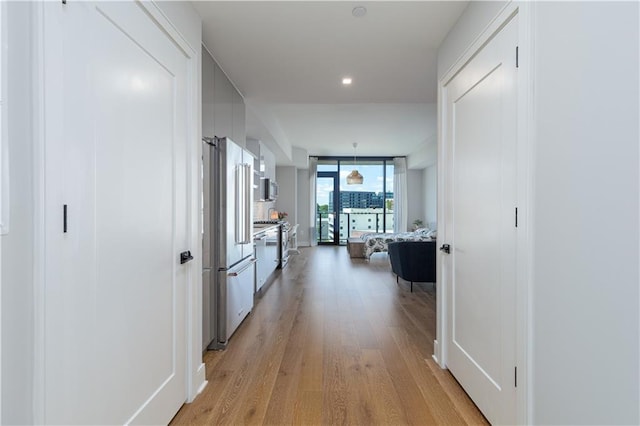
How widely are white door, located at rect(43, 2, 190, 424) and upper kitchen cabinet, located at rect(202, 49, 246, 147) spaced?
0.67 meters

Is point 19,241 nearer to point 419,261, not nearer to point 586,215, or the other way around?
point 586,215

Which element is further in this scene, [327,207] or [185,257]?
[327,207]

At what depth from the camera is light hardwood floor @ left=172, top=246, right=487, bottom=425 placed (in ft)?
6.06

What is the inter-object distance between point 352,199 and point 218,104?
7889mm

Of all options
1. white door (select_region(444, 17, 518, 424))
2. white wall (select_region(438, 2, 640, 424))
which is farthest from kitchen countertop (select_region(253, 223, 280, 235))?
white wall (select_region(438, 2, 640, 424))

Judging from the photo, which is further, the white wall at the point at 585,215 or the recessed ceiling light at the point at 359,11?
the recessed ceiling light at the point at 359,11

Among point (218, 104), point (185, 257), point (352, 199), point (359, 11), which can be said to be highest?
point (359, 11)

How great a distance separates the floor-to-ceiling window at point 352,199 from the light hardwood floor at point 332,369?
623cm

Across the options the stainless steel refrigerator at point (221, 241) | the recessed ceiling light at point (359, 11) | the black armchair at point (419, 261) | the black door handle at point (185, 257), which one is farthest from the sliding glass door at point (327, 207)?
the black door handle at point (185, 257)

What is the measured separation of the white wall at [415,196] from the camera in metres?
10.3

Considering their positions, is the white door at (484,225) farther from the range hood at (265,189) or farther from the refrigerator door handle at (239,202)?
the range hood at (265,189)

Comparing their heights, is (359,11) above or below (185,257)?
above

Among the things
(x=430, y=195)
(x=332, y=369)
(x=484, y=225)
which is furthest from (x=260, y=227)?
(x=430, y=195)

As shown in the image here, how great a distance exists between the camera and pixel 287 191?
9.70 meters
